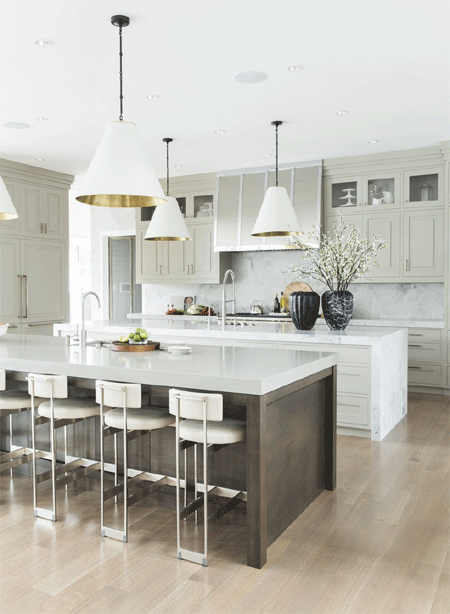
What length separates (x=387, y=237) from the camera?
6.47 m

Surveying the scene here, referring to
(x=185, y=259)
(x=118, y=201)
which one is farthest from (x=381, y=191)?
(x=118, y=201)

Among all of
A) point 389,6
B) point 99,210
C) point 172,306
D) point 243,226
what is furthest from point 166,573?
point 99,210

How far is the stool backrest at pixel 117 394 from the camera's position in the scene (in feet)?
8.68

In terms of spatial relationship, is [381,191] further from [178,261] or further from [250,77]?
[250,77]

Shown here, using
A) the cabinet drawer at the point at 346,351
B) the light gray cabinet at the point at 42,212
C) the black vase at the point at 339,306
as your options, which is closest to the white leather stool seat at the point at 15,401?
the cabinet drawer at the point at 346,351

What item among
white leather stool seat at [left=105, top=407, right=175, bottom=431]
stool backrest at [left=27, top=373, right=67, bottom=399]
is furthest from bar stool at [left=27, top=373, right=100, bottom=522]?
white leather stool seat at [left=105, top=407, right=175, bottom=431]

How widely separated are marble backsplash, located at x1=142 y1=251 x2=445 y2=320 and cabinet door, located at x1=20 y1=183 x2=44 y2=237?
2.06m

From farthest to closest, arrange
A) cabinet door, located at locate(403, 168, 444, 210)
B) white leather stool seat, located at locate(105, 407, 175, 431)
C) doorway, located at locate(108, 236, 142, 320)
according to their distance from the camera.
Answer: doorway, located at locate(108, 236, 142, 320) < cabinet door, located at locate(403, 168, 444, 210) < white leather stool seat, located at locate(105, 407, 175, 431)

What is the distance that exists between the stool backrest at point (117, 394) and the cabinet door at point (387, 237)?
14.5 feet

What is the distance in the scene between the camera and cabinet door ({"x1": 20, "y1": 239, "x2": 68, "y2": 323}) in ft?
23.1

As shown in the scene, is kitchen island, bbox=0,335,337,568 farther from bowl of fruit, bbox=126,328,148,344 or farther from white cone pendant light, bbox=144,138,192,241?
white cone pendant light, bbox=144,138,192,241

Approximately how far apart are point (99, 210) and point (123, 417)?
7401mm

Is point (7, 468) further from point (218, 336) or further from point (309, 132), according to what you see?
point (309, 132)

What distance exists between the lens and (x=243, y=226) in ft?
23.6
